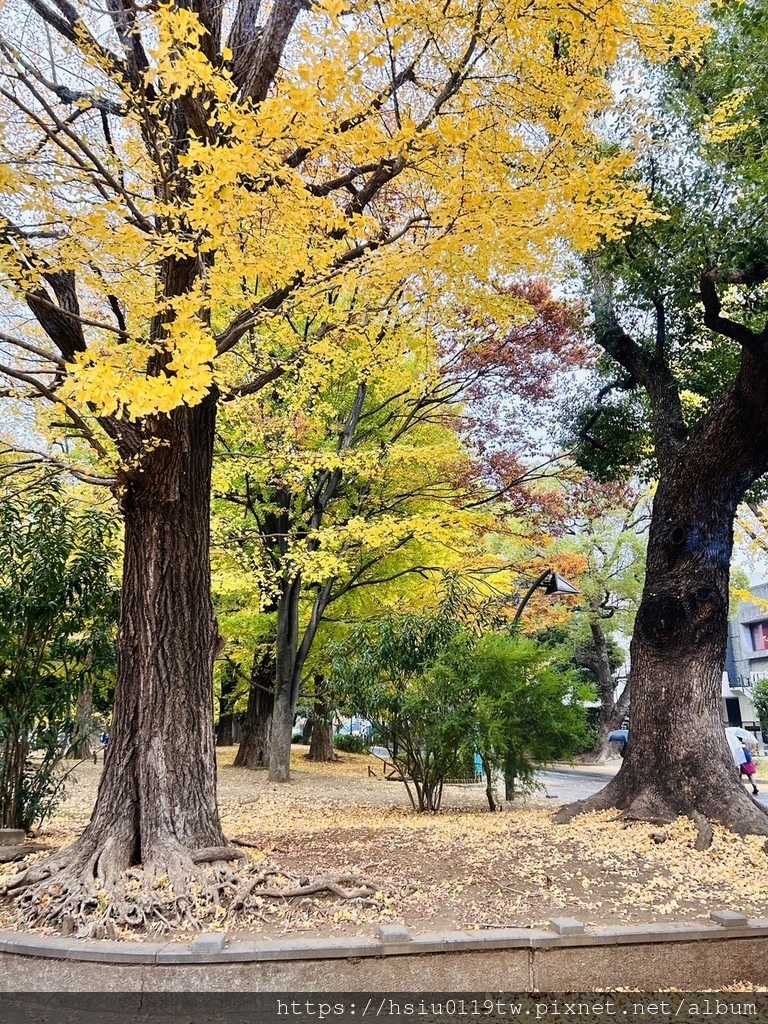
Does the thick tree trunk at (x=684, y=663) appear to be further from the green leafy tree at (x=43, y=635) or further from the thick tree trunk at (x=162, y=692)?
the green leafy tree at (x=43, y=635)

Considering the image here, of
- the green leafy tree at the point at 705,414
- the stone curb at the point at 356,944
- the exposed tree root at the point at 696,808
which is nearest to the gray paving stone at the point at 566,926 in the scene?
the stone curb at the point at 356,944

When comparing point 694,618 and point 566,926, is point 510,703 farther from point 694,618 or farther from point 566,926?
point 566,926

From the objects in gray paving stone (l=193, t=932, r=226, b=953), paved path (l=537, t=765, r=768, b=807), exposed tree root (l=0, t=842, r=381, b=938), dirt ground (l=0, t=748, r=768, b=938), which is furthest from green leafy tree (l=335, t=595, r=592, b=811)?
gray paving stone (l=193, t=932, r=226, b=953)

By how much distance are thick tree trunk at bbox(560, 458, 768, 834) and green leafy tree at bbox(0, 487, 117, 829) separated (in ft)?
16.0

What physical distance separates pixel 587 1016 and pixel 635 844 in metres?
2.26

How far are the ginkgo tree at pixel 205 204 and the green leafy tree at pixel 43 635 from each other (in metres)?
1.08

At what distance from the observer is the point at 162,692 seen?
4.64 meters

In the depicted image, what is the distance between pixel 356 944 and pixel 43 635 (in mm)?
3713

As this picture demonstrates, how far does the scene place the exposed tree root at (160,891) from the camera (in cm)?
375

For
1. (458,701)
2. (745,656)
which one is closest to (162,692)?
(458,701)

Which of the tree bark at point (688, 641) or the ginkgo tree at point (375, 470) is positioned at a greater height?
the ginkgo tree at point (375, 470)

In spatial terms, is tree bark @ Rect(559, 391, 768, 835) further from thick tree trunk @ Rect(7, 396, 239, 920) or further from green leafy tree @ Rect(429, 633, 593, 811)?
thick tree trunk @ Rect(7, 396, 239, 920)

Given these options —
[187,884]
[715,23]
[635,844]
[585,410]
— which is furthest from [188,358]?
[715,23]

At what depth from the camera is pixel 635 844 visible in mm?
5250
